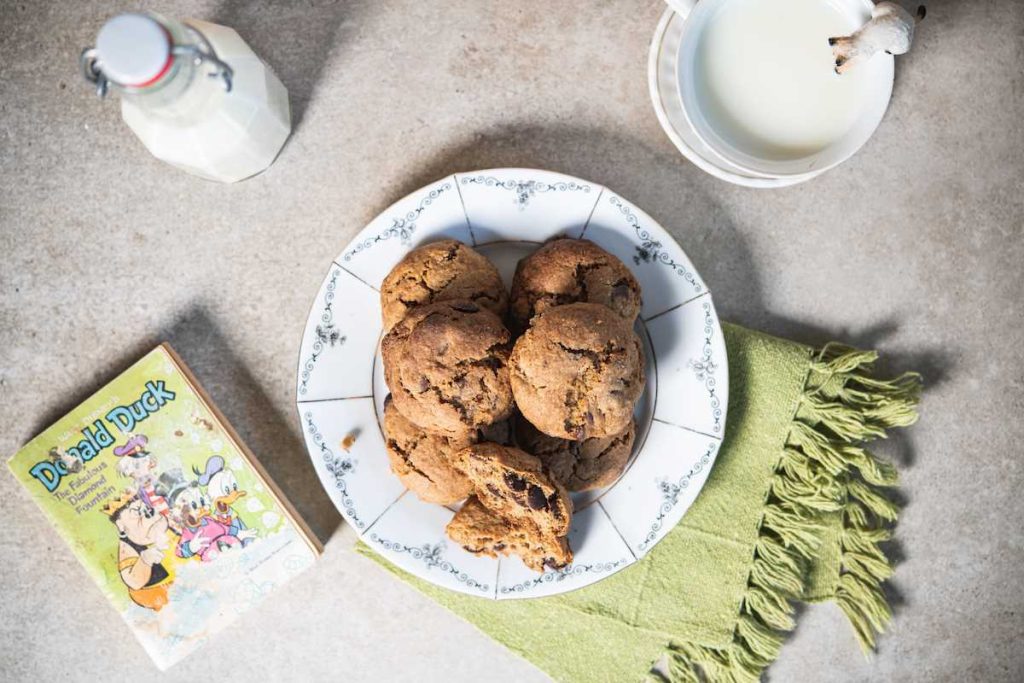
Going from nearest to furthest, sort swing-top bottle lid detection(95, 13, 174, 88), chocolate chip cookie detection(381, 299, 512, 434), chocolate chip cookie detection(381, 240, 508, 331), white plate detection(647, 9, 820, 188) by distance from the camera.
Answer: swing-top bottle lid detection(95, 13, 174, 88) → chocolate chip cookie detection(381, 299, 512, 434) → chocolate chip cookie detection(381, 240, 508, 331) → white plate detection(647, 9, 820, 188)

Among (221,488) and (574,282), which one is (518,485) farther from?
(221,488)

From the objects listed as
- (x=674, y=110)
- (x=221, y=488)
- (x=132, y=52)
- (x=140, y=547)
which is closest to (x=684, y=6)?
(x=674, y=110)

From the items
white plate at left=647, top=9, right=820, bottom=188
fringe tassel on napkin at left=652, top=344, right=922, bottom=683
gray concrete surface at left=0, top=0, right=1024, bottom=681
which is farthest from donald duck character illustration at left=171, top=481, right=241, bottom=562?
white plate at left=647, top=9, right=820, bottom=188

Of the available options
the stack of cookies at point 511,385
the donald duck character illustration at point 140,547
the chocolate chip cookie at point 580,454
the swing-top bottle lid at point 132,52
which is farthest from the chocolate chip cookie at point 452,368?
the donald duck character illustration at point 140,547

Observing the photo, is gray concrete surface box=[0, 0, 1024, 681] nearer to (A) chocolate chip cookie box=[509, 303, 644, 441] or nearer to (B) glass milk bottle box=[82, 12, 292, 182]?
(B) glass milk bottle box=[82, 12, 292, 182]

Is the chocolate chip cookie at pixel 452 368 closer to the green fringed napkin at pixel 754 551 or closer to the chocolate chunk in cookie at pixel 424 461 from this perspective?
the chocolate chunk in cookie at pixel 424 461
